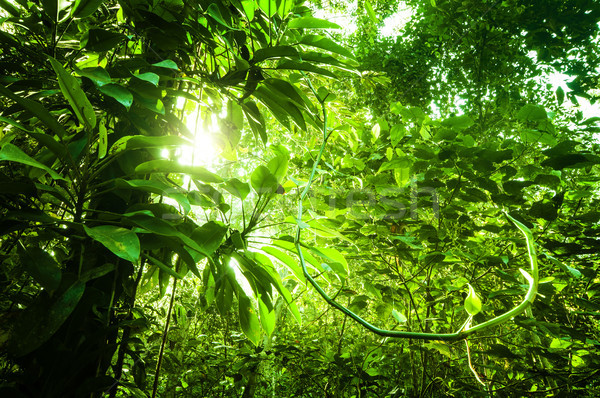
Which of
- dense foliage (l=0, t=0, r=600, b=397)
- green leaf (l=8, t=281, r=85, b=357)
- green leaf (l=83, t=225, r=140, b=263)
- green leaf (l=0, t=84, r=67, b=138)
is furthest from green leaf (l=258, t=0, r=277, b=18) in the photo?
green leaf (l=8, t=281, r=85, b=357)

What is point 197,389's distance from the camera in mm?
2102

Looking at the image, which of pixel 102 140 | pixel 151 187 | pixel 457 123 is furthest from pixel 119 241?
pixel 457 123

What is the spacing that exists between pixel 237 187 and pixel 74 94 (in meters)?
0.36

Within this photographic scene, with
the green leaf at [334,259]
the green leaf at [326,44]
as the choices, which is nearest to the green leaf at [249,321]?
the green leaf at [334,259]

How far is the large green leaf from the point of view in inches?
17.5

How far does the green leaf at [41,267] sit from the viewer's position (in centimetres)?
45

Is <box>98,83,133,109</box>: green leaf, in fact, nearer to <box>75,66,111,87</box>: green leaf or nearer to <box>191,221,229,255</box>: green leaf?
<box>75,66,111,87</box>: green leaf

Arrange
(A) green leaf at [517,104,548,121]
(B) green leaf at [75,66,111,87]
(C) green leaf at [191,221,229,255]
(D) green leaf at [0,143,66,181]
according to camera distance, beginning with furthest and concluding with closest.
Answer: (A) green leaf at [517,104,548,121] < (C) green leaf at [191,221,229,255] < (B) green leaf at [75,66,111,87] < (D) green leaf at [0,143,66,181]

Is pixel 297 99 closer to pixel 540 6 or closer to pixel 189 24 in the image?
pixel 189 24

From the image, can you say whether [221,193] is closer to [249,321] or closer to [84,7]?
[249,321]

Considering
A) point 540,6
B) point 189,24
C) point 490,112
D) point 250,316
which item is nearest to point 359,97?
point 490,112

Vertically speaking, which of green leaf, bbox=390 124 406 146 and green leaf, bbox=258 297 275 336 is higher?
green leaf, bbox=390 124 406 146

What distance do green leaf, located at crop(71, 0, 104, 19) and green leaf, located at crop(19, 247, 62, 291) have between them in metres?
0.50

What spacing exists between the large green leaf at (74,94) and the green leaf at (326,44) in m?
0.54
